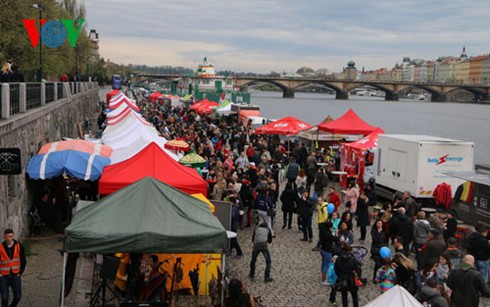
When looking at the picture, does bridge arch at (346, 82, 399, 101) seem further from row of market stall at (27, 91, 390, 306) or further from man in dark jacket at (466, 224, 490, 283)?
man in dark jacket at (466, 224, 490, 283)

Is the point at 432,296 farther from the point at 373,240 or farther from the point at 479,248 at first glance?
the point at 373,240

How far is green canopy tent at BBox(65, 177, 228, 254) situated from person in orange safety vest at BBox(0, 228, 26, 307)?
1226 mm

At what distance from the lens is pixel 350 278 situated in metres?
9.02

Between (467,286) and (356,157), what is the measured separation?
13.6 metres

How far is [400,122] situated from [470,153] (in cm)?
7311

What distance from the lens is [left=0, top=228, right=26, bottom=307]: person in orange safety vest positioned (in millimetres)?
8250

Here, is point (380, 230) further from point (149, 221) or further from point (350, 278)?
point (149, 221)

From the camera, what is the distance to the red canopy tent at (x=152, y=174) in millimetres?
11602

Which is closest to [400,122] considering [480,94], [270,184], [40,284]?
[480,94]

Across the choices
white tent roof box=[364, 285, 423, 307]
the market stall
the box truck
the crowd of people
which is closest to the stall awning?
the crowd of people

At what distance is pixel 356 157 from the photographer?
21.7 m

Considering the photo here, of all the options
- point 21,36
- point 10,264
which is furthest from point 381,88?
point 10,264

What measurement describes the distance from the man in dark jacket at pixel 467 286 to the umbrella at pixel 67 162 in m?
8.44

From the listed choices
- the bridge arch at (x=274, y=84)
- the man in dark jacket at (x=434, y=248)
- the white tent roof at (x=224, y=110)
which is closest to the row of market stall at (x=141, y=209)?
the man in dark jacket at (x=434, y=248)
